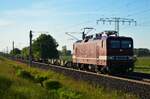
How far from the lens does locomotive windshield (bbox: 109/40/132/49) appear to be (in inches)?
1342

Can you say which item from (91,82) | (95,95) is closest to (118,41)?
(91,82)

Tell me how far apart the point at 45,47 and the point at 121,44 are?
2180 inches

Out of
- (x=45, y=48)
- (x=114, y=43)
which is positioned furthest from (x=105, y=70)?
(x=45, y=48)

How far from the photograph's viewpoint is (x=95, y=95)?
20.2 meters

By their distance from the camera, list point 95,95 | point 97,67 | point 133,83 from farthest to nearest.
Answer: point 97,67 < point 95,95 < point 133,83

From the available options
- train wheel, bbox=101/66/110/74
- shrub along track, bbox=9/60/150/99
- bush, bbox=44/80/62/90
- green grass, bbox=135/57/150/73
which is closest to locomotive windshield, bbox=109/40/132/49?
train wheel, bbox=101/66/110/74

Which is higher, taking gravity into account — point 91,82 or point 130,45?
point 130,45

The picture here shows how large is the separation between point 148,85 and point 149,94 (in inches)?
16.8

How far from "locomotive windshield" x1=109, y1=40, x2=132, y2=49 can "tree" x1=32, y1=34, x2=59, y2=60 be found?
5201 cm

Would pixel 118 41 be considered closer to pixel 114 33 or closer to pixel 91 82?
pixel 114 33

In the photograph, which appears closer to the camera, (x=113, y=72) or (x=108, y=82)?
(x=108, y=82)

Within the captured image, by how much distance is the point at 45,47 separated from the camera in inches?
3501

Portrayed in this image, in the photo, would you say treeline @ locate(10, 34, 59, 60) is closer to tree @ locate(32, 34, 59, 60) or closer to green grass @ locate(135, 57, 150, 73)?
tree @ locate(32, 34, 59, 60)

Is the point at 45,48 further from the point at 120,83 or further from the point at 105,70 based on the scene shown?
the point at 120,83
